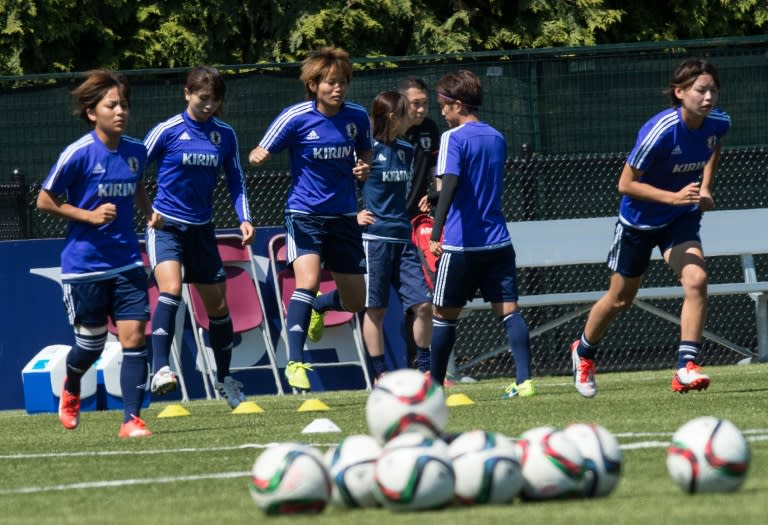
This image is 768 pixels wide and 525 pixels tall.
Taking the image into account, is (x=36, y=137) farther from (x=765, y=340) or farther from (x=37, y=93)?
(x=765, y=340)

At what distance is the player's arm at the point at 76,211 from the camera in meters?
8.52

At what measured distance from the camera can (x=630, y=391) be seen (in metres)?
10.8

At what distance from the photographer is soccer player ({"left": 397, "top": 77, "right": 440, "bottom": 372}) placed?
12.1 metres

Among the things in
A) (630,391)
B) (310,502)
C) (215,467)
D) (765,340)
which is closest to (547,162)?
(765,340)

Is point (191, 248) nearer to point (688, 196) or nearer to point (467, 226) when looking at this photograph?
point (467, 226)

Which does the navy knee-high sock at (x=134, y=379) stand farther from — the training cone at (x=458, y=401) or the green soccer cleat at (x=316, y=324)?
the green soccer cleat at (x=316, y=324)

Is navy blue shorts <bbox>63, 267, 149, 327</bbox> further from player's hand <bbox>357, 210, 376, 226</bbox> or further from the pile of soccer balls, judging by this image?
the pile of soccer balls

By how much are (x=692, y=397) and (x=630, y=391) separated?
1.20m

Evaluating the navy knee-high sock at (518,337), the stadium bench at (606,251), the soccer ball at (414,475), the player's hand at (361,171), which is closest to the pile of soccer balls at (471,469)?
the soccer ball at (414,475)

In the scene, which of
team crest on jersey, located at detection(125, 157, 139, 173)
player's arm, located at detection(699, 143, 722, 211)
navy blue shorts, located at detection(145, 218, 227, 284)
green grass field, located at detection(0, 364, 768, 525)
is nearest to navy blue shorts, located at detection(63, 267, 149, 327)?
team crest on jersey, located at detection(125, 157, 139, 173)

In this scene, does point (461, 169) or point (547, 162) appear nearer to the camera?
point (461, 169)

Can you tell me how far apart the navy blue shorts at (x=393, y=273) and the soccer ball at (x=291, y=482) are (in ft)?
21.8

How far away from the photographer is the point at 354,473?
16.0 ft

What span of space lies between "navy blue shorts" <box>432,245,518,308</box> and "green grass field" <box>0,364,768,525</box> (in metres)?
0.71
